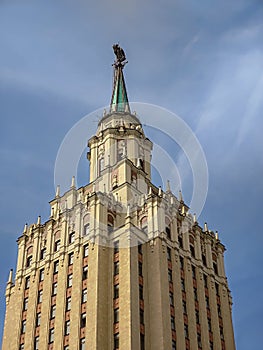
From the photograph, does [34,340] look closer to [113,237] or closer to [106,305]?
[106,305]

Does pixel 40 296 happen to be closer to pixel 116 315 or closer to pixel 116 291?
pixel 116 291

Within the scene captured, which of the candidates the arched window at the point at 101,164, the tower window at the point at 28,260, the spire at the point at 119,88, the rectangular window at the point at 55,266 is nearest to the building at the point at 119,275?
the rectangular window at the point at 55,266

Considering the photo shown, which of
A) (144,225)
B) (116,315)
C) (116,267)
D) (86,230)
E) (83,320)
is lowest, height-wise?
(83,320)

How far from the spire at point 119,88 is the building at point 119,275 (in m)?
17.5

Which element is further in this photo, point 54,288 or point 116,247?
point 54,288

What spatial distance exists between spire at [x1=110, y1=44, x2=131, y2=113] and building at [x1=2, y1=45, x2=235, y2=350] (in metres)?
17.5

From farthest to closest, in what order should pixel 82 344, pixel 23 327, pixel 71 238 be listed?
pixel 71 238 < pixel 23 327 < pixel 82 344

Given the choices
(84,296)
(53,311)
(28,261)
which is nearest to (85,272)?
(84,296)

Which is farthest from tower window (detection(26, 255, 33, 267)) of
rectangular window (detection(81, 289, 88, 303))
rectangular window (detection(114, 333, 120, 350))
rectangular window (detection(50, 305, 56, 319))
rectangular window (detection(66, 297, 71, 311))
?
rectangular window (detection(114, 333, 120, 350))

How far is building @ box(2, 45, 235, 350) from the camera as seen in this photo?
79938 mm

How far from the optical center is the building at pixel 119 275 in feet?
262

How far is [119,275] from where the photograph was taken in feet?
274

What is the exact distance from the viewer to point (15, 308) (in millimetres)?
91688

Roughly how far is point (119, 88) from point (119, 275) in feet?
171
